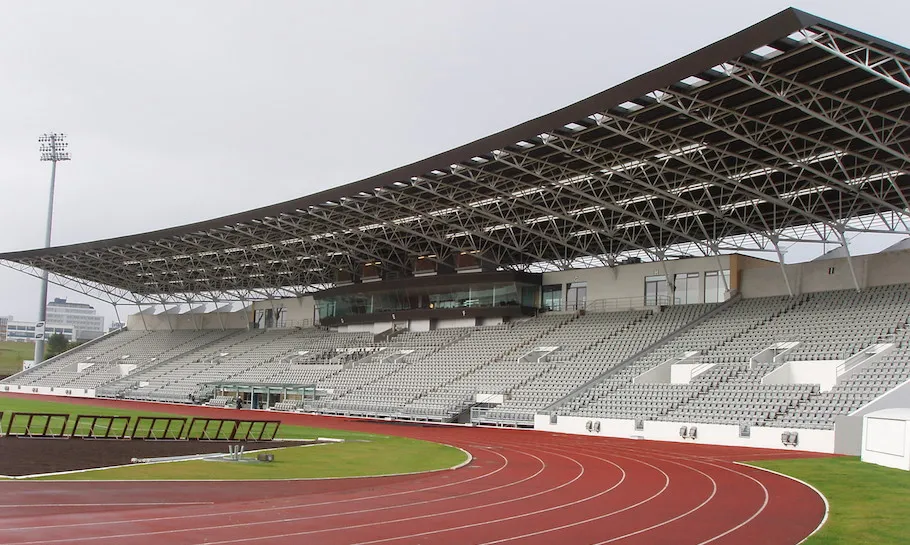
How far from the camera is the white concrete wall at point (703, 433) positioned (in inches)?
1089

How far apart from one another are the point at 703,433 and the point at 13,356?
112428 millimetres

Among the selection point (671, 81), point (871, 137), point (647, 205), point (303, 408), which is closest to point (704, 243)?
point (647, 205)

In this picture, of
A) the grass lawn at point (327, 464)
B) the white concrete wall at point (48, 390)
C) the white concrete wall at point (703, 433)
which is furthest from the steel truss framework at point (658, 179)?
the grass lawn at point (327, 464)

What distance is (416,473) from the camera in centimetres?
2002

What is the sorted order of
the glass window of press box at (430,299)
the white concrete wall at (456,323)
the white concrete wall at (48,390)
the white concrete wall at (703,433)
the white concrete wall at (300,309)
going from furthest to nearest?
the white concrete wall at (300,309)
the white concrete wall at (48,390)
the white concrete wall at (456,323)
the glass window of press box at (430,299)
the white concrete wall at (703,433)

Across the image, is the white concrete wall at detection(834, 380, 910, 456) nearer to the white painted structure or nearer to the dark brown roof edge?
the white painted structure

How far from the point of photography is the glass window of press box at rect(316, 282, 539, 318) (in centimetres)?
5566

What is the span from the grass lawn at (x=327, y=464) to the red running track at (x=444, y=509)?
3.84 ft

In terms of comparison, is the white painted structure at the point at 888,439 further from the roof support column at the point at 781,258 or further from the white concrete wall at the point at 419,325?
the white concrete wall at the point at 419,325

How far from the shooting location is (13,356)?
117 m

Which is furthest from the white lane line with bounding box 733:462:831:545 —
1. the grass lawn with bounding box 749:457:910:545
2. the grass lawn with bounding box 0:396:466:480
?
the grass lawn with bounding box 0:396:466:480

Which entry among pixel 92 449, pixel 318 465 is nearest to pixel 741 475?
pixel 318 465

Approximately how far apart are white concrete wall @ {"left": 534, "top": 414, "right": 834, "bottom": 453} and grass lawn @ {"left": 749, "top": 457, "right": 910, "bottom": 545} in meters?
3.35

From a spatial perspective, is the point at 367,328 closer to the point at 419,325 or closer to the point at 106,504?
the point at 419,325
